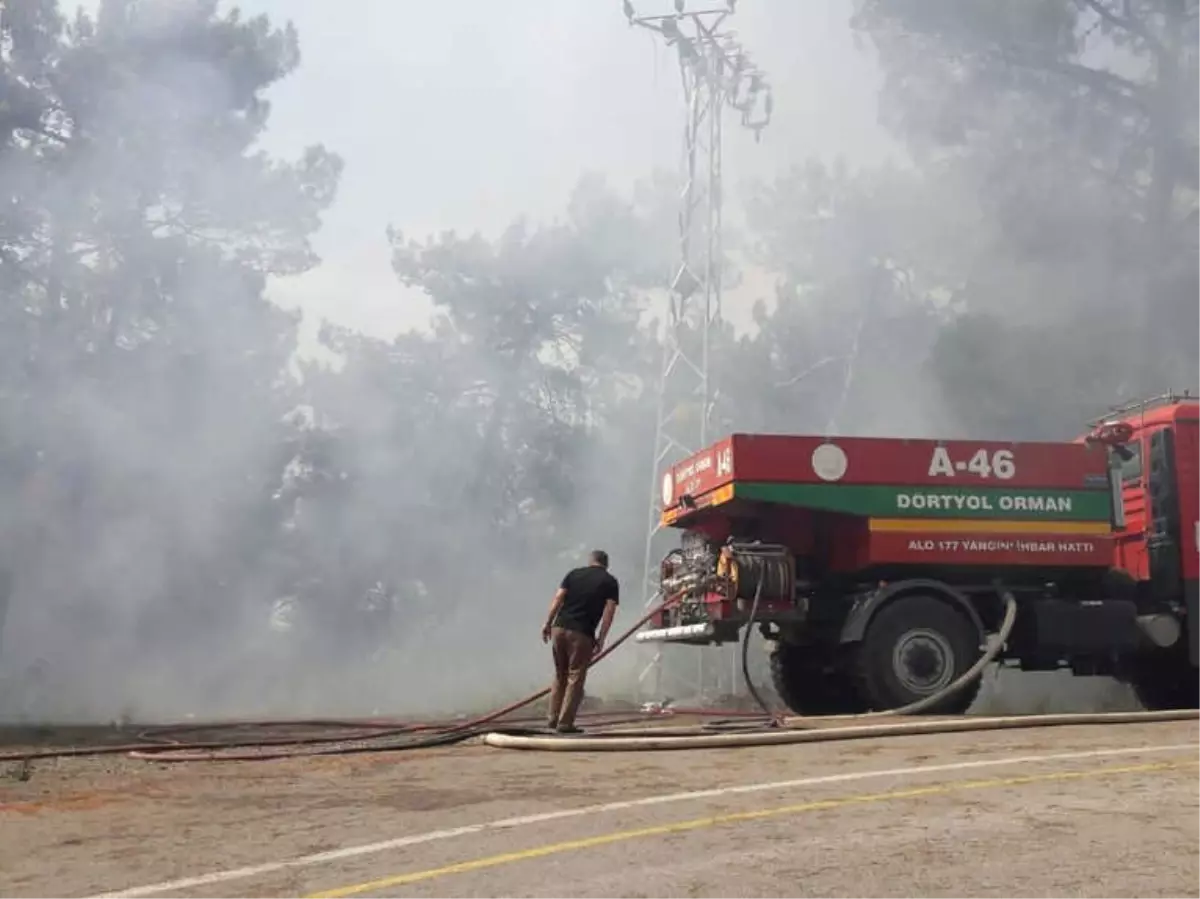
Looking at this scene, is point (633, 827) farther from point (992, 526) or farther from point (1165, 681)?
point (1165, 681)

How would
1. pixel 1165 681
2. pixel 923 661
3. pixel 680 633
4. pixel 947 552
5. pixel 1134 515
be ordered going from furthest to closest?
pixel 1165 681 → pixel 1134 515 → pixel 680 633 → pixel 947 552 → pixel 923 661

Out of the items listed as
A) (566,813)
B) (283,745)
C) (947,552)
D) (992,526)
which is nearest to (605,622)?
(283,745)

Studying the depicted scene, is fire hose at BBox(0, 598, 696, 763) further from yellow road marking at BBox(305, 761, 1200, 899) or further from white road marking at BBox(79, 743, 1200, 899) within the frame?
yellow road marking at BBox(305, 761, 1200, 899)

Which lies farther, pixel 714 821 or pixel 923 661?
pixel 923 661

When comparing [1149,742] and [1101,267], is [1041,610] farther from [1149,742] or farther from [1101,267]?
[1101,267]

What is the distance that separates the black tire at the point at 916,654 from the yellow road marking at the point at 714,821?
3.48 m

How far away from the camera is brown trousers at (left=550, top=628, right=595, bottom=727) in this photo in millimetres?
9070

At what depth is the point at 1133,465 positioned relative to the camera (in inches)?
436

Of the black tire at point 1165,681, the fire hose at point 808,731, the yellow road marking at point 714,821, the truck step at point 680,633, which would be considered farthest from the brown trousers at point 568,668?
the black tire at point 1165,681

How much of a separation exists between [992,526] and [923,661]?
4.40ft

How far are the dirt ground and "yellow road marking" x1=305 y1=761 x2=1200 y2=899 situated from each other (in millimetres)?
13

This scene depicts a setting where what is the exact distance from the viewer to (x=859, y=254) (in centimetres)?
2839

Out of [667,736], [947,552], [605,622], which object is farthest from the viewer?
[947,552]

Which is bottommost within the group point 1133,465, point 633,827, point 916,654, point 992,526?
point 633,827
